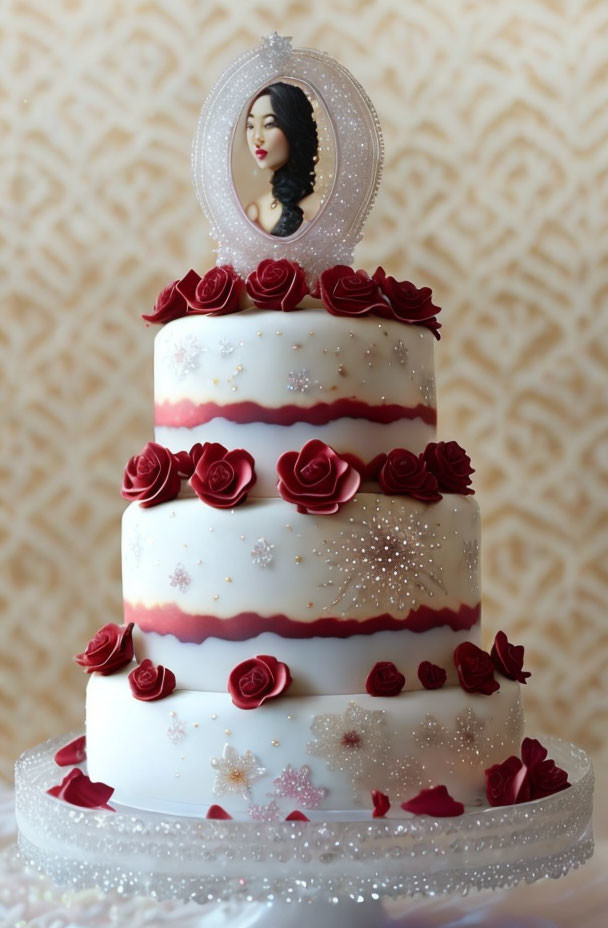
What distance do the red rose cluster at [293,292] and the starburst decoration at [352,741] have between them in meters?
0.76

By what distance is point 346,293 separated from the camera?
2.15 meters

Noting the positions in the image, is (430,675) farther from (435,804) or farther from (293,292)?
(293,292)

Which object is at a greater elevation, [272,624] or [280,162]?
[280,162]

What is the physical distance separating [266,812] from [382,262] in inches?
77.4

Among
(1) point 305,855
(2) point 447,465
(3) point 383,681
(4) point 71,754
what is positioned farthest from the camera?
(4) point 71,754

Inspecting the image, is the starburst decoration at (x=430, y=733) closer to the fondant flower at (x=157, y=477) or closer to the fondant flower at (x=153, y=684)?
the fondant flower at (x=153, y=684)

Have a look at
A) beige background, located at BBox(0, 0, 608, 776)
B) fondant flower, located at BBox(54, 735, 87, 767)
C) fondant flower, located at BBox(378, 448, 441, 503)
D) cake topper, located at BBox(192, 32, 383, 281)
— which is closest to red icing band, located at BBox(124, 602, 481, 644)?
fondant flower, located at BBox(378, 448, 441, 503)

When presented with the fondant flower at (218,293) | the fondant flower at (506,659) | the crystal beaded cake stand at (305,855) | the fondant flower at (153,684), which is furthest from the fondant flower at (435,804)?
the fondant flower at (218,293)

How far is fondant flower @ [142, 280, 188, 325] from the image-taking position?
2.27 metres

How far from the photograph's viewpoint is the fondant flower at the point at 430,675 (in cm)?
204

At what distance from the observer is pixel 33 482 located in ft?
11.5

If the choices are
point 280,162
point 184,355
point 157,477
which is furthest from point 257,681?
point 280,162

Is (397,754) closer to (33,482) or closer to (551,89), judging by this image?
(33,482)

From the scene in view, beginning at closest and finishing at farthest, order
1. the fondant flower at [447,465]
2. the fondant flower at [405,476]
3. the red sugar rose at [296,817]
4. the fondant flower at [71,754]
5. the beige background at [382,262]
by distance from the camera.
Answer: the red sugar rose at [296,817] → the fondant flower at [405,476] → the fondant flower at [447,465] → the fondant flower at [71,754] → the beige background at [382,262]
